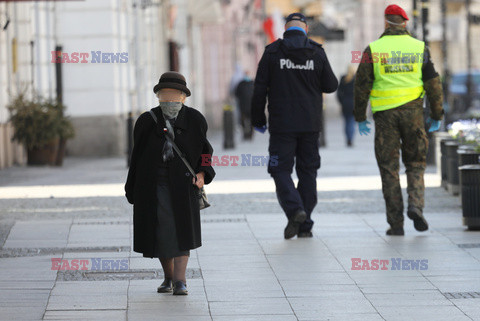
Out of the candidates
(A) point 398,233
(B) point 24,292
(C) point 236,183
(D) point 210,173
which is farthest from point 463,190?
(C) point 236,183

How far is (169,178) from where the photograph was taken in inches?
308

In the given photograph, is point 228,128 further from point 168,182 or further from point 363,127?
point 168,182

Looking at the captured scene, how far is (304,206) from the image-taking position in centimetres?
1081

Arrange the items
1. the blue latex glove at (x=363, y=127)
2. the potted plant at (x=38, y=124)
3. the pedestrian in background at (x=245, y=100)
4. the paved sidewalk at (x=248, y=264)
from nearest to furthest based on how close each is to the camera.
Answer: the paved sidewalk at (x=248, y=264), the blue latex glove at (x=363, y=127), the potted plant at (x=38, y=124), the pedestrian in background at (x=245, y=100)

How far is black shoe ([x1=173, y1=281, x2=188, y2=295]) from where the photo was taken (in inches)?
308

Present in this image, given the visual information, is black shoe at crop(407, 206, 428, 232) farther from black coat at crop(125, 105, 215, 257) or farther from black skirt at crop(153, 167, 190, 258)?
black skirt at crop(153, 167, 190, 258)

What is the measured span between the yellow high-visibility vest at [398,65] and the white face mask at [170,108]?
3.20m

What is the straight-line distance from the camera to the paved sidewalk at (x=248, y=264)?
737cm

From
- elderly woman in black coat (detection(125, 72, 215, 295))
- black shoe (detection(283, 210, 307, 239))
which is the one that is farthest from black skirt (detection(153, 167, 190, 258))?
black shoe (detection(283, 210, 307, 239))

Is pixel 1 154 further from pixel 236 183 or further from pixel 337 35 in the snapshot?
pixel 337 35

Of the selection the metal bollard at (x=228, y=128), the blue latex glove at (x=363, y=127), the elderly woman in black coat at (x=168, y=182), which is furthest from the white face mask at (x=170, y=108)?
the metal bollard at (x=228, y=128)

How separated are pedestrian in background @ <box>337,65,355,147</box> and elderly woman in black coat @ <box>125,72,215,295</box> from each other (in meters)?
18.9

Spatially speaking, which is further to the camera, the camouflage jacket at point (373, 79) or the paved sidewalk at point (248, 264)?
the camouflage jacket at point (373, 79)

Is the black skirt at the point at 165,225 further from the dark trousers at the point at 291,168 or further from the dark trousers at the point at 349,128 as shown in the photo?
the dark trousers at the point at 349,128
